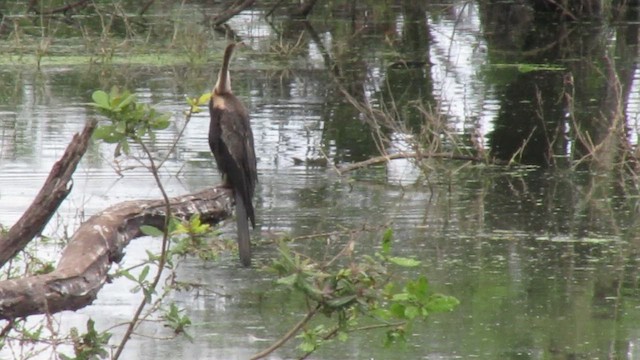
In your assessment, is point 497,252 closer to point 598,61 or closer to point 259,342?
point 259,342

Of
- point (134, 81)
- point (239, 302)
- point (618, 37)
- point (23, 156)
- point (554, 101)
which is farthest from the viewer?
point (618, 37)

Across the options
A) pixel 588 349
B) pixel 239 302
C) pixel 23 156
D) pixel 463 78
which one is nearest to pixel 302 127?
pixel 23 156

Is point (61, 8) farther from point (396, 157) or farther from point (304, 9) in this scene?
point (396, 157)

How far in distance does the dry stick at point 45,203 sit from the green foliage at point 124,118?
0.11m

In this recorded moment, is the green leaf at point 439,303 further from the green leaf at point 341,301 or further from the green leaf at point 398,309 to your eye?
the green leaf at point 341,301

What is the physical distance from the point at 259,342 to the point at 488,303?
156cm

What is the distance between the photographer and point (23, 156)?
39.3ft

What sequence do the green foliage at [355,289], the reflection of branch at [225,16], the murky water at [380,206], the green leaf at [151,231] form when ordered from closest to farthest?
the green foliage at [355,289] → the green leaf at [151,231] → the murky water at [380,206] → the reflection of branch at [225,16]

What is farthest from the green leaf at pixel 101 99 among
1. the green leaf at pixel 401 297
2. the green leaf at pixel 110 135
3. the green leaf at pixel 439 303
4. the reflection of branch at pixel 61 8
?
the reflection of branch at pixel 61 8

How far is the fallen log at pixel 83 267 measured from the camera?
3904 millimetres

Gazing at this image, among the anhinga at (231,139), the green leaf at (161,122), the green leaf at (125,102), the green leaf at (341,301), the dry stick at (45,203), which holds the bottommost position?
the anhinga at (231,139)

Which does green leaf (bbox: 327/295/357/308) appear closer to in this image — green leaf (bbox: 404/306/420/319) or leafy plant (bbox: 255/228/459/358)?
leafy plant (bbox: 255/228/459/358)

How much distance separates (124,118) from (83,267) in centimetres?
48

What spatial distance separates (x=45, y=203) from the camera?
4.02 meters
